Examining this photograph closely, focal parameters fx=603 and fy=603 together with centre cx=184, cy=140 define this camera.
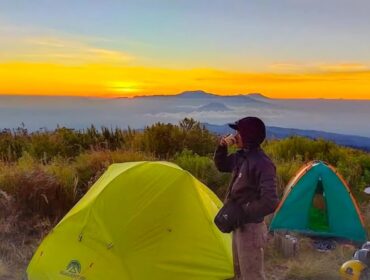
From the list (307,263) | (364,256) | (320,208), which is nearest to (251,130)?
(364,256)

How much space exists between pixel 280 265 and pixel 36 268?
2916mm

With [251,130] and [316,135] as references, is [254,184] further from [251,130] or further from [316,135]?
[316,135]

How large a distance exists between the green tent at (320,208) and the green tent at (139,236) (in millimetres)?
2280

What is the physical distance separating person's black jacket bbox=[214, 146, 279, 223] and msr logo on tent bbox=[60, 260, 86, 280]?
71.0 inches

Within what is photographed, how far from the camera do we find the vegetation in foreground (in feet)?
24.6

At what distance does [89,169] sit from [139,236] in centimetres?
410

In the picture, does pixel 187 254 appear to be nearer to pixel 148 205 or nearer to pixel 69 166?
pixel 148 205

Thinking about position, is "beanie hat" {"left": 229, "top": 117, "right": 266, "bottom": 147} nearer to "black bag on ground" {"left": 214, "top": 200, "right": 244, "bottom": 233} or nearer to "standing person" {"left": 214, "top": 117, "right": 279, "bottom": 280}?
"standing person" {"left": 214, "top": 117, "right": 279, "bottom": 280}

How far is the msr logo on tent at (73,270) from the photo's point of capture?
5984mm

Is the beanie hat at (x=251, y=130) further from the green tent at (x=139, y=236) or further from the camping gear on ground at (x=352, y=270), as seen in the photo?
the camping gear on ground at (x=352, y=270)

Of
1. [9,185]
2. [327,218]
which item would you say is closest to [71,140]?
[9,185]

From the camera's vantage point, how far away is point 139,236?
6.14 meters

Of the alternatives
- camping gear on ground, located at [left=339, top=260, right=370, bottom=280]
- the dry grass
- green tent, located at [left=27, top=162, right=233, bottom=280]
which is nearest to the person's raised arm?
green tent, located at [left=27, top=162, right=233, bottom=280]

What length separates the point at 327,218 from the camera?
28.5 ft
